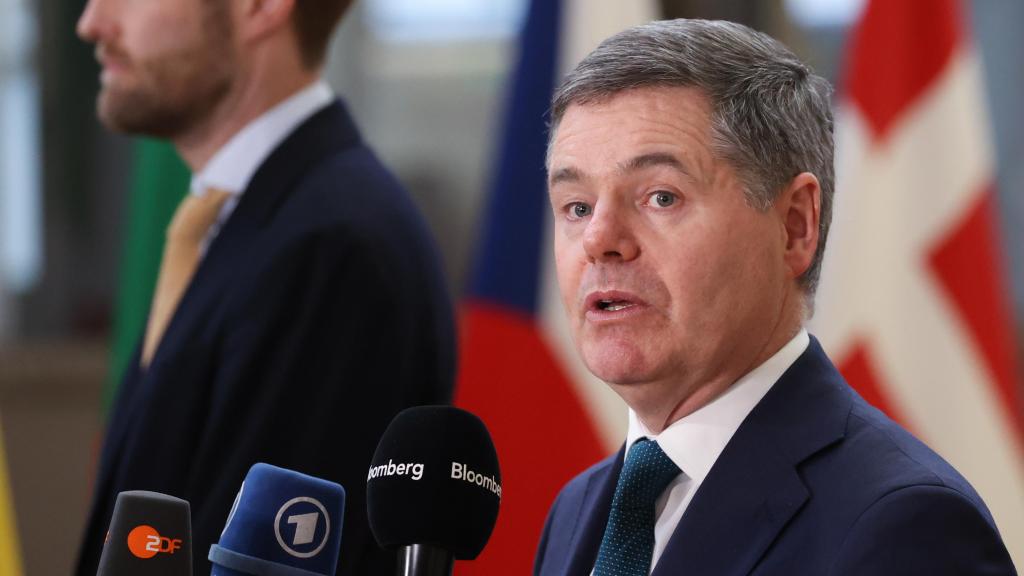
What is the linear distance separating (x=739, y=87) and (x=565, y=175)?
207 millimetres

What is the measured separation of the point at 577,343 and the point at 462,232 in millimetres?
4185

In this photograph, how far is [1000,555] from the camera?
121 centimetres

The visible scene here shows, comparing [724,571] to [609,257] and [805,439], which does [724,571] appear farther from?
[609,257]

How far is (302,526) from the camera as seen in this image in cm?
128

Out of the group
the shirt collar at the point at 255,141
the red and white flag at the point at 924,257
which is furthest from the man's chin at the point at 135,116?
the red and white flag at the point at 924,257

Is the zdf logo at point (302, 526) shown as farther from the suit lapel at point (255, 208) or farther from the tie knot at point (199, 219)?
the tie knot at point (199, 219)

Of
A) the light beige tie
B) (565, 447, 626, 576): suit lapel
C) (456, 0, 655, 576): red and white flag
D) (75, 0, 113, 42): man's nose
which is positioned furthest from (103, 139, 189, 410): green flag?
(565, 447, 626, 576): suit lapel

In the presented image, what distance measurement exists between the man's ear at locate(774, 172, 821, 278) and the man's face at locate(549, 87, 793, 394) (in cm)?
3

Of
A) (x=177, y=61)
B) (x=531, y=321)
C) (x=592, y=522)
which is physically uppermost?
(x=177, y=61)

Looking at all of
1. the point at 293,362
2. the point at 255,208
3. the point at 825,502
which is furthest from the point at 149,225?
the point at 825,502

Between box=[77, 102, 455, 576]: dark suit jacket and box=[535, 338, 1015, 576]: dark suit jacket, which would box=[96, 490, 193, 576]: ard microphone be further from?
box=[77, 102, 455, 576]: dark suit jacket

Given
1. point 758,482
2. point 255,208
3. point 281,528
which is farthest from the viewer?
point 255,208

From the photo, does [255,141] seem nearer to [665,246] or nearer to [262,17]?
[262,17]

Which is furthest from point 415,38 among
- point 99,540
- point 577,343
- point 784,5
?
point 577,343
